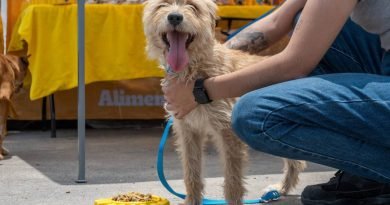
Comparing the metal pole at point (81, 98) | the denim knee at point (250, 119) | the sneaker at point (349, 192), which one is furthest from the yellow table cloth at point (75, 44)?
the denim knee at point (250, 119)

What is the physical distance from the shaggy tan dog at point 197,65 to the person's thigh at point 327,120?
844 millimetres

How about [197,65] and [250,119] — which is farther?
[197,65]

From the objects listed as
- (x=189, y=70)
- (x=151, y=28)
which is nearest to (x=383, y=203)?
(x=189, y=70)

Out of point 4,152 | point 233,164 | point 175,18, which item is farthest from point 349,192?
point 4,152

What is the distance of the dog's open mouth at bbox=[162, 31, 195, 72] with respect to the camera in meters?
3.15

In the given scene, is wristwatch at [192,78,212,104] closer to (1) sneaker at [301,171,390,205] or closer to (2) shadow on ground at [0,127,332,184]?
(1) sneaker at [301,171,390,205]

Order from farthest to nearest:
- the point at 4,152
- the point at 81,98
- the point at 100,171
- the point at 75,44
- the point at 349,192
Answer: the point at 75,44, the point at 4,152, the point at 100,171, the point at 81,98, the point at 349,192

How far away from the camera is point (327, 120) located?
7.47 ft

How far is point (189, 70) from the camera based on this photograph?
128 inches

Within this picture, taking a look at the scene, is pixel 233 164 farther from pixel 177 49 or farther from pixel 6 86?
pixel 6 86

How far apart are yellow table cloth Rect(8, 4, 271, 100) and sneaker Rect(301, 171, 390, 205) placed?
3077 millimetres

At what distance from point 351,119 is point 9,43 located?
477cm

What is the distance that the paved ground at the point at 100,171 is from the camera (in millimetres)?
3908

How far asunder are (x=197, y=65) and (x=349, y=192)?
926 mm
